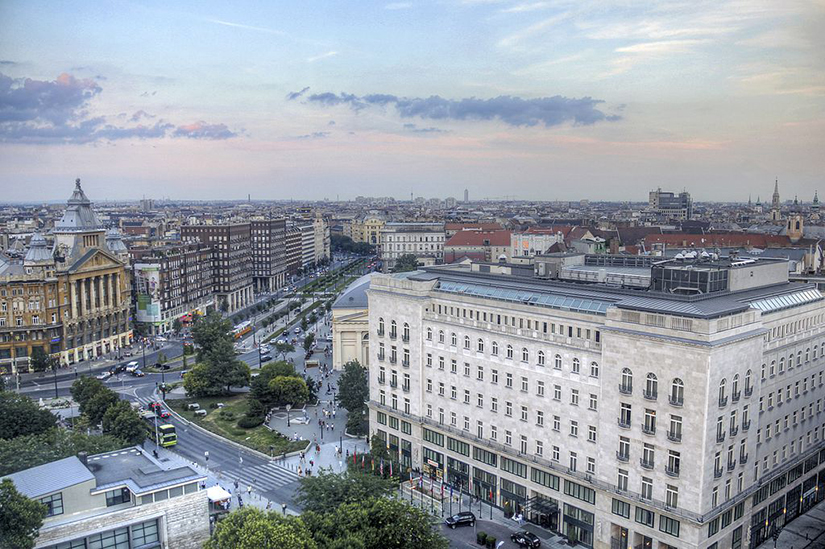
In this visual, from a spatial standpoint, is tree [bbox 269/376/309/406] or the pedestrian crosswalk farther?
tree [bbox 269/376/309/406]

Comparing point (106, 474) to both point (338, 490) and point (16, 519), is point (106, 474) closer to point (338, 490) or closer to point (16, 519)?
point (16, 519)

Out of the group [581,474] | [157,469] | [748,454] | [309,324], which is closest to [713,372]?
[748,454]

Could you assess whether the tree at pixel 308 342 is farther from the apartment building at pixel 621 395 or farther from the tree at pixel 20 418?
the tree at pixel 20 418

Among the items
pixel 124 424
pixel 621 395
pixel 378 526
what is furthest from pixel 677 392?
pixel 124 424

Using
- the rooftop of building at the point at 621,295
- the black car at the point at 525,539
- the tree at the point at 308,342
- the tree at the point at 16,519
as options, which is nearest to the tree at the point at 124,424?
the tree at the point at 16,519

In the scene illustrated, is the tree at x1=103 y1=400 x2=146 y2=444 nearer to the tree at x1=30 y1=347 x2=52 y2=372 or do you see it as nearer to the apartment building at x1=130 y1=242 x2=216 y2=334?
the tree at x1=30 y1=347 x2=52 y2=372

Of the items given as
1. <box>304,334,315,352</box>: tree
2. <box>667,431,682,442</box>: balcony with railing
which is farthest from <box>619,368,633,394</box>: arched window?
<box>304,334,315,352</box>: tree
